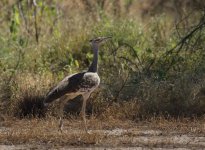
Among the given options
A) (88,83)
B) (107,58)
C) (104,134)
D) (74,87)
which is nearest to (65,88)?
(74,87)

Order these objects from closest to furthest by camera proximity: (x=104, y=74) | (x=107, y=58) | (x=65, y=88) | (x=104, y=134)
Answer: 1. (x=104, y=134)
2. (x=65, y=88)
3. (x=104, y=74)
4. (x=107, y=58)

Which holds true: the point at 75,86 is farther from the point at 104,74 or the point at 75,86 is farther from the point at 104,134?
the point at 104,74

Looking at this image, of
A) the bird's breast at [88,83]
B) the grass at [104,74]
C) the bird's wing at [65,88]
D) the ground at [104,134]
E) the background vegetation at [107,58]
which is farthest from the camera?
the background vegetation at [107,58]

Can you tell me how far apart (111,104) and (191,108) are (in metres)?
1.45

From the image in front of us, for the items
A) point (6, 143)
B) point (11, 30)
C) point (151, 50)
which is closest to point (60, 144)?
point (6, 143)

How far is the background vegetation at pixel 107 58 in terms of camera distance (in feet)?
38.8

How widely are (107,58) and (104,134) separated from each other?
12.8 ft

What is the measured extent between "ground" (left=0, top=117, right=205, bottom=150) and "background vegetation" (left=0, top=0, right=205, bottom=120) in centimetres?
39

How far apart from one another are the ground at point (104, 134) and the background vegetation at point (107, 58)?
0.39 m

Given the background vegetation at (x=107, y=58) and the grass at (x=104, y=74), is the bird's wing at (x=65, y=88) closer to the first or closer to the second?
the grass at (x=104, y=74)

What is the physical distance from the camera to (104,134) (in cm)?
1010

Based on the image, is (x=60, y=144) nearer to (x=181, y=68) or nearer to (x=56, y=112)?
(x=56, y=112)

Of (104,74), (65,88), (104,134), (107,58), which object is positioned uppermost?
(107,58)

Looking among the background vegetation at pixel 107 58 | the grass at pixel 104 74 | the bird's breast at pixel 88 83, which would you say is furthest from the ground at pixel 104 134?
the bird's breast at pixel 88 83
